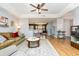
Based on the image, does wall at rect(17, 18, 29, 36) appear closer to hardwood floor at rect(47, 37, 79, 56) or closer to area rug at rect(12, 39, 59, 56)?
hardwood floor at rect(47, 37, 79, 56)

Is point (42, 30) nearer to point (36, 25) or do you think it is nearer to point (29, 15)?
point (36, 25)

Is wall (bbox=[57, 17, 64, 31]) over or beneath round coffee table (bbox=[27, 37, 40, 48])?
over

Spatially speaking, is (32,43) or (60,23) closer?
(32,43)

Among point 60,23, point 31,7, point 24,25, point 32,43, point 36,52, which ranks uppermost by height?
point 31,7

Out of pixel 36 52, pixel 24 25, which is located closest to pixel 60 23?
pixel 24 25

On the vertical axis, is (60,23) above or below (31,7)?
below

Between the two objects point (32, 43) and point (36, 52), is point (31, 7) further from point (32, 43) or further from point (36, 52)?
point (36, 52)

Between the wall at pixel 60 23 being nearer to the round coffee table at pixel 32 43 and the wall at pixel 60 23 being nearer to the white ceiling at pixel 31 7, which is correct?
the white ceiling at pixel 31 7

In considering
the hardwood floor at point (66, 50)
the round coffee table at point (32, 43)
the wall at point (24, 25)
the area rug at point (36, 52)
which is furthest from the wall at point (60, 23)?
the area rug at point (36, 52)

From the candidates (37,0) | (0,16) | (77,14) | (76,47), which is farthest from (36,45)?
(37,0)

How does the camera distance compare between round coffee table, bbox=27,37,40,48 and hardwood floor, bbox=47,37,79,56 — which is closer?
hardwood floor, bbox=47,37,79,56

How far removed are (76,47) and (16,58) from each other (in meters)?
4.27

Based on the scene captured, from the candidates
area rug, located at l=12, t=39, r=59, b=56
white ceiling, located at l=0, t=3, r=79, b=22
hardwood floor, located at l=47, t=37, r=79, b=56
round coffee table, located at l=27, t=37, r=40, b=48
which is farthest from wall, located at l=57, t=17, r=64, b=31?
area rug, located at l=12, t=39, r=59, b=56

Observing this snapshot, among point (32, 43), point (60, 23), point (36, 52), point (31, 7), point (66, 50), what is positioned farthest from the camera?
point (60, 23)
